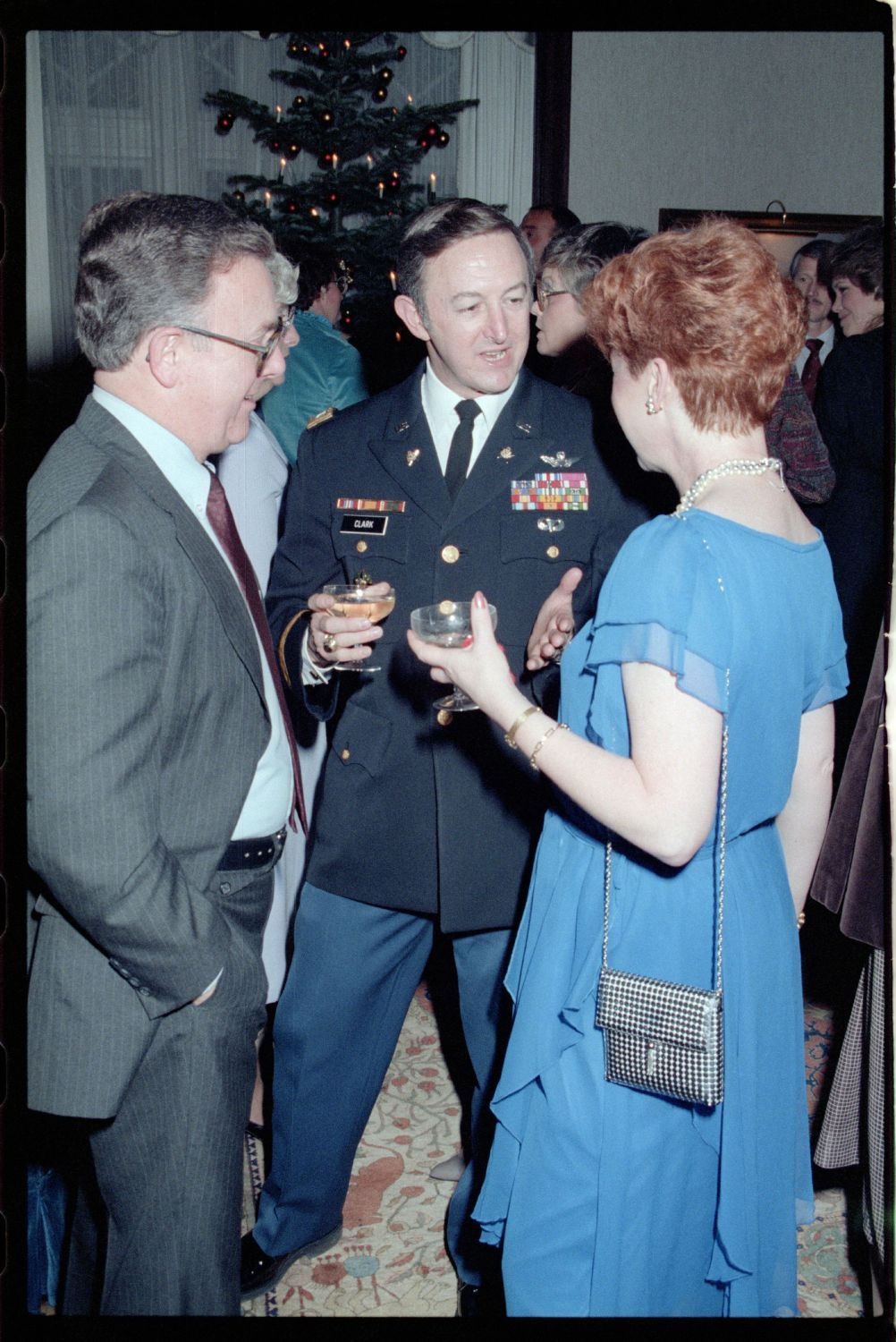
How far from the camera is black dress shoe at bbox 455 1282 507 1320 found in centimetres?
220

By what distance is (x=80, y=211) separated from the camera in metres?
6.34

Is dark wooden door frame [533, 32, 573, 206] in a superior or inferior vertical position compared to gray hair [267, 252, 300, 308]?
superior

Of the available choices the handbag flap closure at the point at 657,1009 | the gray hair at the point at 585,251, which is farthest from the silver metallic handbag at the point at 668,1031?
the gray hair at the point at 585,251

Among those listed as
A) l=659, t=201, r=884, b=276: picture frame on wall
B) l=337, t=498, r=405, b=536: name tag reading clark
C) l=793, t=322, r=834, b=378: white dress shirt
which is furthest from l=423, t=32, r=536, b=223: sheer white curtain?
l=337, t=498, r=405, b=536: name tag reading clark

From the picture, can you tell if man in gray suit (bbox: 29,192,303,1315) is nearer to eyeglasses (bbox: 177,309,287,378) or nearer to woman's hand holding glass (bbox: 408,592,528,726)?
eyeglasses (bbox: 177,309,287,378)

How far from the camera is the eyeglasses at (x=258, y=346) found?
1.66 m

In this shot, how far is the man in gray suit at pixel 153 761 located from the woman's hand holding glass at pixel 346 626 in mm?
205

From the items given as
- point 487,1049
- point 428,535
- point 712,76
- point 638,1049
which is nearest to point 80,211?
point 712,76

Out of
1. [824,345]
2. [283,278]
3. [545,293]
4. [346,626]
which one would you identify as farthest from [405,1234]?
[824,345]

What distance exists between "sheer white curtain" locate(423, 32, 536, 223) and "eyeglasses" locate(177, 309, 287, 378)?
17.8ft

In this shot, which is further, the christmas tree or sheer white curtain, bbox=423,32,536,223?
sheer white curtain, bbox=423,32,536,223

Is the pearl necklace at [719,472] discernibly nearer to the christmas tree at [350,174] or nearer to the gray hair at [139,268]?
the gray hair at [139,268]
